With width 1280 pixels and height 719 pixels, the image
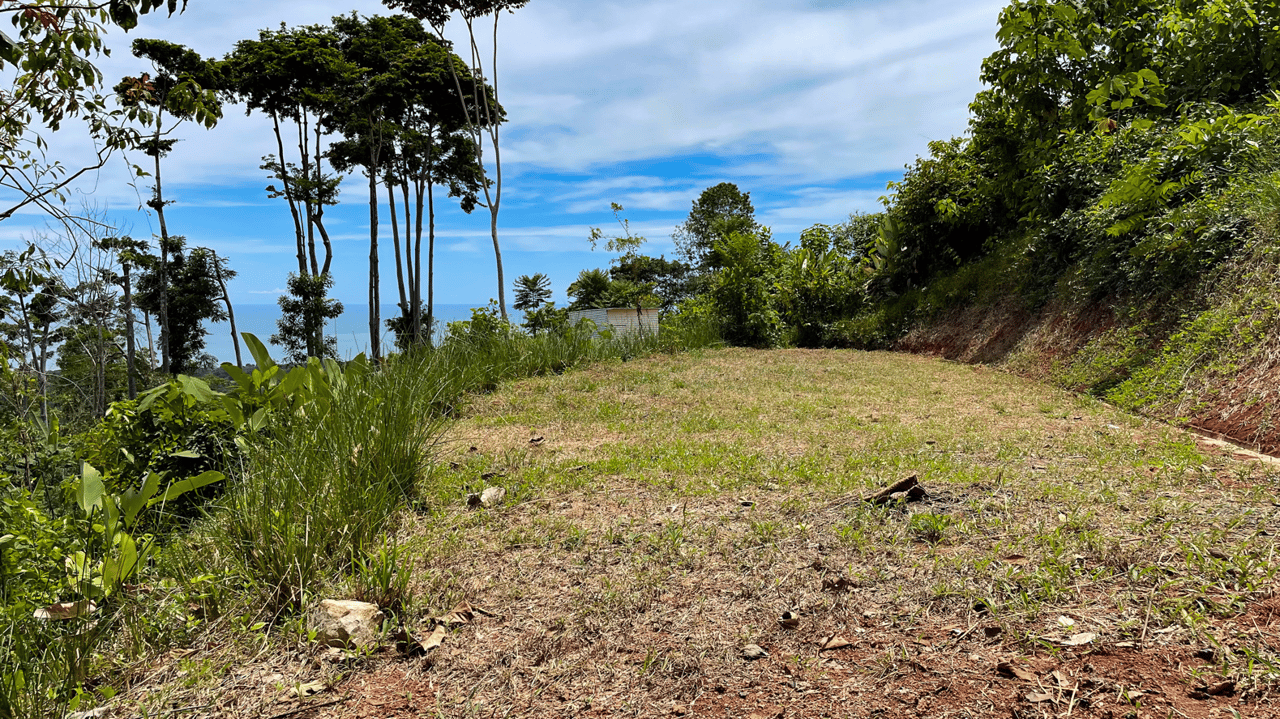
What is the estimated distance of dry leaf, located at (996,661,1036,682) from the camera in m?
1.67

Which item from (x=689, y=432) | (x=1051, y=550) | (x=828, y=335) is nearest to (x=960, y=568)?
(x=1051, y=550)

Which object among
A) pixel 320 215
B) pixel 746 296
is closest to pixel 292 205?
pixel 320 215

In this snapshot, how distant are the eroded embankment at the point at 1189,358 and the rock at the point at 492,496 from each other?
4048 millimetres

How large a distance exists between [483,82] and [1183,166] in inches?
927

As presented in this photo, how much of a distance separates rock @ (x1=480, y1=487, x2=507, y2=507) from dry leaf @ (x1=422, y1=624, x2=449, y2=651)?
117 centimetres

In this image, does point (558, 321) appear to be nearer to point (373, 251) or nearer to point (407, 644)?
point (407, 644)

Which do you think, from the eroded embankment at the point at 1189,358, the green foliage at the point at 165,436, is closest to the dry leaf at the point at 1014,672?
the eroded embankment at the point at 1189,358

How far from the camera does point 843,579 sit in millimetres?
2227

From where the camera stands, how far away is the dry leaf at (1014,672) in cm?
167

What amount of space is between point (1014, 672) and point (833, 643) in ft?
1.49

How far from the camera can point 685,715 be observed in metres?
1.68

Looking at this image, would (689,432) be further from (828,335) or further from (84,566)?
(828,335)

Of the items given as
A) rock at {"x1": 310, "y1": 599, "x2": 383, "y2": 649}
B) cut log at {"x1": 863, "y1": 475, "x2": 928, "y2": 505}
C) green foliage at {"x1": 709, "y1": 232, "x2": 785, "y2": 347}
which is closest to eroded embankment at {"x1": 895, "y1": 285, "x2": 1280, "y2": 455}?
cut log at {"x1": 863, "y1": 475, "x2": 928, "y2": 505}

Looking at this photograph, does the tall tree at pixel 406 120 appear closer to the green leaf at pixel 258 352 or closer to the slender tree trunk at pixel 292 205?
the slender tree trunk at pixel 292 205
